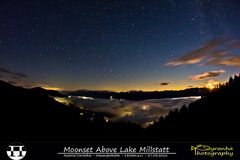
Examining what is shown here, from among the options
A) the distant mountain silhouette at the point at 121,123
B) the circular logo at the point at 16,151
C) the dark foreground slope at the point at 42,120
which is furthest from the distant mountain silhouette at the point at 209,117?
the circular logo at the point at 16,151

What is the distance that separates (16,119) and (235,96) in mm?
56294

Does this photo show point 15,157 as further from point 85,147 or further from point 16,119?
point 16,119

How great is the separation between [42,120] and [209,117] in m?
40.8

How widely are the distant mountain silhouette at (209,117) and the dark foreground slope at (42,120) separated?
821 centimetres

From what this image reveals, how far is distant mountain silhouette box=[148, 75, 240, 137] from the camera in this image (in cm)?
5478

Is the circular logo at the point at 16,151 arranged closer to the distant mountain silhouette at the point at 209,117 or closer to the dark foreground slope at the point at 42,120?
the dark foreground slope at the point at 42,120

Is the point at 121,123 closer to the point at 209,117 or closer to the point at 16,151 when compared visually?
the point at 209,117

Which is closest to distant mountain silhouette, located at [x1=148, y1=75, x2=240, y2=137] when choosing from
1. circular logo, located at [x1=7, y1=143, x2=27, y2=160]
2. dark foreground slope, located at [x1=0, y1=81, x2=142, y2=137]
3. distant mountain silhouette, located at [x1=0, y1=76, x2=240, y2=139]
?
distant mountain silhouette, located at [x1=0, y1=76, x2=240, y2=139]

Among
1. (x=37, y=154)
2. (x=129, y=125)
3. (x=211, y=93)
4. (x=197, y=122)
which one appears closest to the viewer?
(x=37, y=154)

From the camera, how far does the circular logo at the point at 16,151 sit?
42.1 feet

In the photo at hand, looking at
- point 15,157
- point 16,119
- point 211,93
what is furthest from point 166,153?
point 211,93

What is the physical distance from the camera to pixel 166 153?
13.1 metres

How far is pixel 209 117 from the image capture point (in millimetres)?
60688

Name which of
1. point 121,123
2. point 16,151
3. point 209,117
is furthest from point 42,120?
point 16,151
